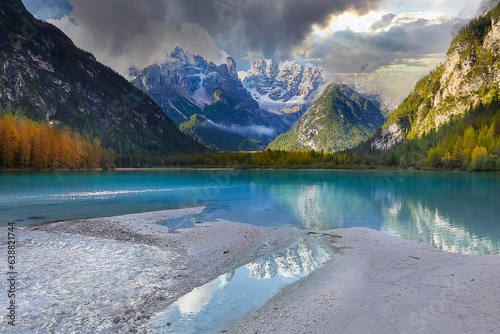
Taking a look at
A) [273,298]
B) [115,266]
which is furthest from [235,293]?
[115,266]

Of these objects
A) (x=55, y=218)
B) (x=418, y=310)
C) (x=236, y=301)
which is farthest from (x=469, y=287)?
(x=55, y=218)

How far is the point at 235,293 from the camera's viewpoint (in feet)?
53.6

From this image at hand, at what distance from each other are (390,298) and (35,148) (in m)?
147

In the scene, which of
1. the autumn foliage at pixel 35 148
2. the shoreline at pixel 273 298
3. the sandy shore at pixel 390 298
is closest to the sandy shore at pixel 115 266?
the shoreline at pixel 273 298

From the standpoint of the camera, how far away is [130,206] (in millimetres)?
49500

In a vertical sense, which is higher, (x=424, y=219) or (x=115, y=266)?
(x=115, y=266)

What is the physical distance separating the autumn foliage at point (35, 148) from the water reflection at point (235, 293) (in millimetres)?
131838

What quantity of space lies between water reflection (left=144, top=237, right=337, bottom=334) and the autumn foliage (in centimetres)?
13184

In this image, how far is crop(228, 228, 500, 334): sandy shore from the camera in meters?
12.4

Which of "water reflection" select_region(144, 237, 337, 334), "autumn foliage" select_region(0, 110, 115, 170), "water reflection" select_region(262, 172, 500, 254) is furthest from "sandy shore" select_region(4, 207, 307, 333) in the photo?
"autumn foliage" select_region(0, 110, 115, 170)

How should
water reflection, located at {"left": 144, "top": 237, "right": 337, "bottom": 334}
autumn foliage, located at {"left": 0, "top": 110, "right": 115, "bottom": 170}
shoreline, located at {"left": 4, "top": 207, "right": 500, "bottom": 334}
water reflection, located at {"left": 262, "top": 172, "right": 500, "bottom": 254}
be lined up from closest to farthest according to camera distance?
1. shoreline, located at {"left": 4, "top": 207, "right": 500, "bottom": 334}
2. water reflection, located at {"left": 144, "top": 237, "right": 337, "bottom": 334}
3. water reflection, located at {"left": 262, "top": 172, "right": 500, "bottom": 254}
4. autumn foliage, located at {"left": 0, "top": 110, "right": 115, "bottom": 170}

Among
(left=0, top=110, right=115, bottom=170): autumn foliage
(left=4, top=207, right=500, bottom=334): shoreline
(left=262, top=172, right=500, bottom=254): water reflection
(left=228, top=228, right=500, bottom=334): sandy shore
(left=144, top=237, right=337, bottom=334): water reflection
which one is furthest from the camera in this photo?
(left=0, top=110, right=115, bottom=170): autumn foliage

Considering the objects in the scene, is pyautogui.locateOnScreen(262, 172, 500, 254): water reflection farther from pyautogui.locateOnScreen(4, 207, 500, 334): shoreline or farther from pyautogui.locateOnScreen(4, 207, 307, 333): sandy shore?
pyautogui.locateOnScreen(4, 207, 307, 333): sandy shore

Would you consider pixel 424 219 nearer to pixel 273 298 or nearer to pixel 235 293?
pixel 273 298
